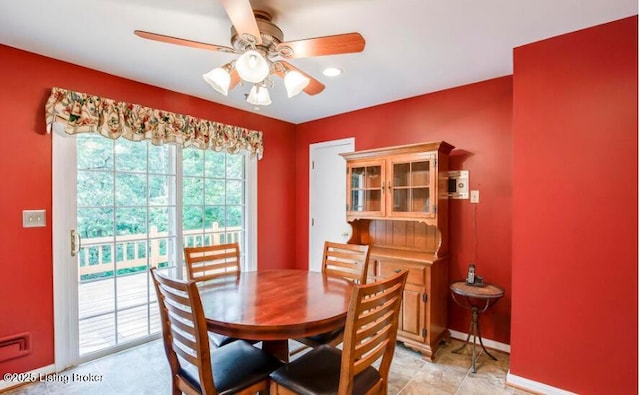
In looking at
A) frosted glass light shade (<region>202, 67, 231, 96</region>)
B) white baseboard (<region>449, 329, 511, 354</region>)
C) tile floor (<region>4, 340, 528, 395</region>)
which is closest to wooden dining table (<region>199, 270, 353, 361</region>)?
tile floor (<region>4, 340, 528, 395</region>)

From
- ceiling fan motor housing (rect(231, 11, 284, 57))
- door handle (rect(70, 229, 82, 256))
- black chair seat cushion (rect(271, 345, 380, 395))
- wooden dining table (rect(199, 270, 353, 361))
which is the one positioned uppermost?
ceiling fan motor housing (rect(231, 11, 284, 57))

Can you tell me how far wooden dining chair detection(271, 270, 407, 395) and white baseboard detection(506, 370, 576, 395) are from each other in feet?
3.95

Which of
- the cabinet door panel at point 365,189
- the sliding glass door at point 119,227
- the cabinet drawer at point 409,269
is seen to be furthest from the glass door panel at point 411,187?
the sliding glass door at point 119,227

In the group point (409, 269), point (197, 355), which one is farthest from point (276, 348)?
point (409, 269)

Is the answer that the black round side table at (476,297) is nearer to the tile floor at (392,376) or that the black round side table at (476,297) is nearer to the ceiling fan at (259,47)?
the tile floor at (392,376)

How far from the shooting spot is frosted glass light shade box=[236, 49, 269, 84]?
153cm

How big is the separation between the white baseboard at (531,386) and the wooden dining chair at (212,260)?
2124 millimetres

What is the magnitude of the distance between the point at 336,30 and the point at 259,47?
531 millimetres

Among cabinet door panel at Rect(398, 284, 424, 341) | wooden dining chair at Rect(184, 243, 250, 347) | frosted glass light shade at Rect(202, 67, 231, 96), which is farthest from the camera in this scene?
cabinet door panel at Rect(398, 284, 424, 341)

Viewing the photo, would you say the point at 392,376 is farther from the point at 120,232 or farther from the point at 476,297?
the point at 120,232

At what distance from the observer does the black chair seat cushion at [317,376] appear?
4.71 feet

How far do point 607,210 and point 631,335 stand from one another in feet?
2.38

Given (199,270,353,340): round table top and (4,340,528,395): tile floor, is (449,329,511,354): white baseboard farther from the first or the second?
(199,270,353,340): round table top

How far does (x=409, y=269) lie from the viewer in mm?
2592
